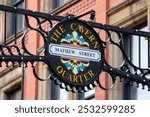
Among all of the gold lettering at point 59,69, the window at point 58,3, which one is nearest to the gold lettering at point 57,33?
the gold lettering at point 59,69

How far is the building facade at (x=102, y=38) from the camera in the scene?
24.4m

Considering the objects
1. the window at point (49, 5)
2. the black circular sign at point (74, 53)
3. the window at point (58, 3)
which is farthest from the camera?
the window at point (49, 5)

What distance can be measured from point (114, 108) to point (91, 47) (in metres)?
3.03

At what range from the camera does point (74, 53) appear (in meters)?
15.9

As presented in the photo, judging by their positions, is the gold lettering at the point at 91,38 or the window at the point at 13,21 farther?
the window at the point at 13,21

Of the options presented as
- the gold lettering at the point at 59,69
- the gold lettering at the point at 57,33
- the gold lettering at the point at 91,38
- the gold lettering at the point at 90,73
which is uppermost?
the gold lettering at the point at 57,33

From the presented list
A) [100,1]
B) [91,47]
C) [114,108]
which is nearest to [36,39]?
[100,1]

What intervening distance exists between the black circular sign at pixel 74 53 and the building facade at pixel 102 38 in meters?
4.19

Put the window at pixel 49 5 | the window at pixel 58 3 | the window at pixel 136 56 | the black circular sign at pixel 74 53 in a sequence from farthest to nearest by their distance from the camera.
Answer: the window at pixel 49 5 → the window at pixel 58 3 → the window at pixel 136 56 → the black circular sign at pixel 74 53

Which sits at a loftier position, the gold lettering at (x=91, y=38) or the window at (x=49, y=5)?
the window at (x=49, y=5)

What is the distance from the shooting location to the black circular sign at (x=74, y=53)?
1576 cm

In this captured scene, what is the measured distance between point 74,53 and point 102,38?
9776 mm

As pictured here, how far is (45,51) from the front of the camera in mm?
15750

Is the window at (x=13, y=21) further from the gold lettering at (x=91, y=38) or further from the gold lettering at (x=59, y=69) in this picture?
the gold lettering at (x=59, y=69)
